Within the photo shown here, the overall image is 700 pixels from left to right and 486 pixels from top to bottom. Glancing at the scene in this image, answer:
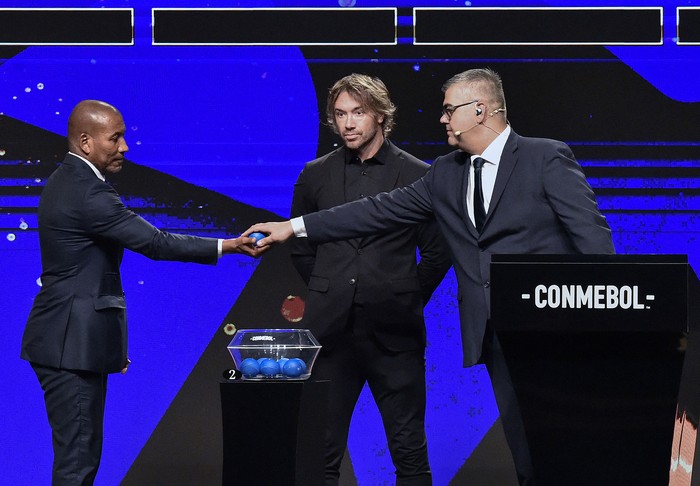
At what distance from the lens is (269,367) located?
10.4 ft

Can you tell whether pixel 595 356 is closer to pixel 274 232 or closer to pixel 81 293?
pixel 274 232

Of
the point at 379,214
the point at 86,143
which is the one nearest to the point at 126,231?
the point at 86,143

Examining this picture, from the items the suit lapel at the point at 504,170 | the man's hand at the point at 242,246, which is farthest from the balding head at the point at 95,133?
the suit lapel at the point at 504,170

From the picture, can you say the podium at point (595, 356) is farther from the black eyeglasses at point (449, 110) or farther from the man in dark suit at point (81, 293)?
the man in dark suit at point (81, 293)

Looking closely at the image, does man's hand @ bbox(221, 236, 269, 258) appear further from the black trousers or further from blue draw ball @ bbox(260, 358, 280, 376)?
blue draw ball @ bbox(260, 358, 280, 376)

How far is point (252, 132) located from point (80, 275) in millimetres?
1473

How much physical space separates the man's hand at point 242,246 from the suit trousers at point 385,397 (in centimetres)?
49

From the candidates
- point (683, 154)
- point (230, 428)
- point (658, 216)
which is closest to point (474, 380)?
point (658, 216)

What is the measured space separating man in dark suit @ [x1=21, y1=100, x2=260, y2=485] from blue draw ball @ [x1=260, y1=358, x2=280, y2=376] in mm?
675

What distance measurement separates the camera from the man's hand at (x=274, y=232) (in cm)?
385

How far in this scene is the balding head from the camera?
3.64m

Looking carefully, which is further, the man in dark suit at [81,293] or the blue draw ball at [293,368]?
the man in dark suit at [81,293]

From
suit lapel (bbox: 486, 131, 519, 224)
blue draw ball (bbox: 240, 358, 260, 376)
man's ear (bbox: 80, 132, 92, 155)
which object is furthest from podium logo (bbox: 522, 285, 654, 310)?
man's ear (bbox: 80, 132, 92, 155)

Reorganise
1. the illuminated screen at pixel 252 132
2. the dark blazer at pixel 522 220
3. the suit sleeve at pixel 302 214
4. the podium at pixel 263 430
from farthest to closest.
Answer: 1. the illuminated screen at pixel 252 132
2. the suit sleeve at pixel 302 214
3. the dark blazer at pixel 522 220
4. the podium at pixel 263 430
